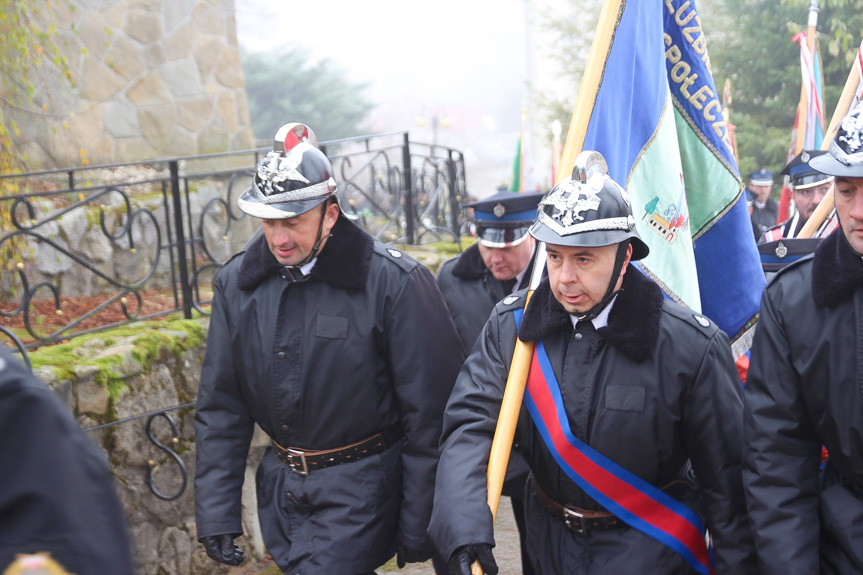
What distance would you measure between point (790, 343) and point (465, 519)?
3.60ft

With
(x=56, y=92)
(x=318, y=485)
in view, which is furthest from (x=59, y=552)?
(x=56, y=92)

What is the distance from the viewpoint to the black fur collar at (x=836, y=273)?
261cm

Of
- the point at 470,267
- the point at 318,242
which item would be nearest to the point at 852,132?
the point at 318,242

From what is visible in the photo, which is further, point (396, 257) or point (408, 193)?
point (408, 193)

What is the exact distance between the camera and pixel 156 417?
5.11 m

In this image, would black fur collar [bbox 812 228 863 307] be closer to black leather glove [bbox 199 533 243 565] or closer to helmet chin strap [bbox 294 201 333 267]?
helmet chin strap [bbox 294 201 333 267]

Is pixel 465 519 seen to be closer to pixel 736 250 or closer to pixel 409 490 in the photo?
pixel 409 490

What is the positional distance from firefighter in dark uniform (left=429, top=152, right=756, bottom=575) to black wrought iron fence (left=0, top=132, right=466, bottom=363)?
2.57m

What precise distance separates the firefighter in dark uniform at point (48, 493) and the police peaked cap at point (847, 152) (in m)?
2.11

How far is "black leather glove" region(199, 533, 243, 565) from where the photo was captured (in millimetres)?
3638

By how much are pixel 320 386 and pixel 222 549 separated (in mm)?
761

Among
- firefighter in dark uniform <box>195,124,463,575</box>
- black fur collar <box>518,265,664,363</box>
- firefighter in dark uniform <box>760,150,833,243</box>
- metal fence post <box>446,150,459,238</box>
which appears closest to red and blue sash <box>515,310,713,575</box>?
black fur collar <box>518,265,664,363</box>

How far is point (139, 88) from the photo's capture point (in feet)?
28.5

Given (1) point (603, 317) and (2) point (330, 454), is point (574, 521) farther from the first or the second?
(2) point (330, 454)
